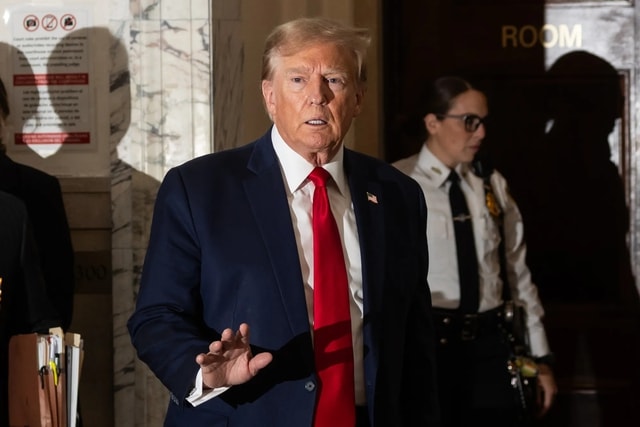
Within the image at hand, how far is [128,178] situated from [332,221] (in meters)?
1.77

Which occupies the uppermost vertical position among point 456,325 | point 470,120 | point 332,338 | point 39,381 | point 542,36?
point 542,36

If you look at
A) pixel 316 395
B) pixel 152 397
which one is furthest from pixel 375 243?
pixel 152 397

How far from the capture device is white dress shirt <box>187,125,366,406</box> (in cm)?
324

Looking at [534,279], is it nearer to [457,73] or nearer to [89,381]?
[457,73]

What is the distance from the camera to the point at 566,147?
6605mm

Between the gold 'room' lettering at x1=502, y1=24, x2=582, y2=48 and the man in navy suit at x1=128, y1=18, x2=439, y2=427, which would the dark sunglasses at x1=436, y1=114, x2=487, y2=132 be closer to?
the gold 'room' lettering at x1=502, y1=24, x2=582, y2=48

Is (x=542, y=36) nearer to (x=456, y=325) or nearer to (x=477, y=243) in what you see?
(x=477, y=243)

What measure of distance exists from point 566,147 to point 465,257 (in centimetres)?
170

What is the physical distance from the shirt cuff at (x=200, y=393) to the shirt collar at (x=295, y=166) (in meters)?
0.55

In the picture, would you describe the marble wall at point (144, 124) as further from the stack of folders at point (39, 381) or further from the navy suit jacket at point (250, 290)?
the navy suit jacket at point (250, 290)

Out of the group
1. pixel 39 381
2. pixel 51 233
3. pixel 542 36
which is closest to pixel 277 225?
pixel 39 381

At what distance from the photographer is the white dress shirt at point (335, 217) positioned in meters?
3.24

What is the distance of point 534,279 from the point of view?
21.8 feet

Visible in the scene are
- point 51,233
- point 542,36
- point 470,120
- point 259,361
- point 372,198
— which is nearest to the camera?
point 259,361
